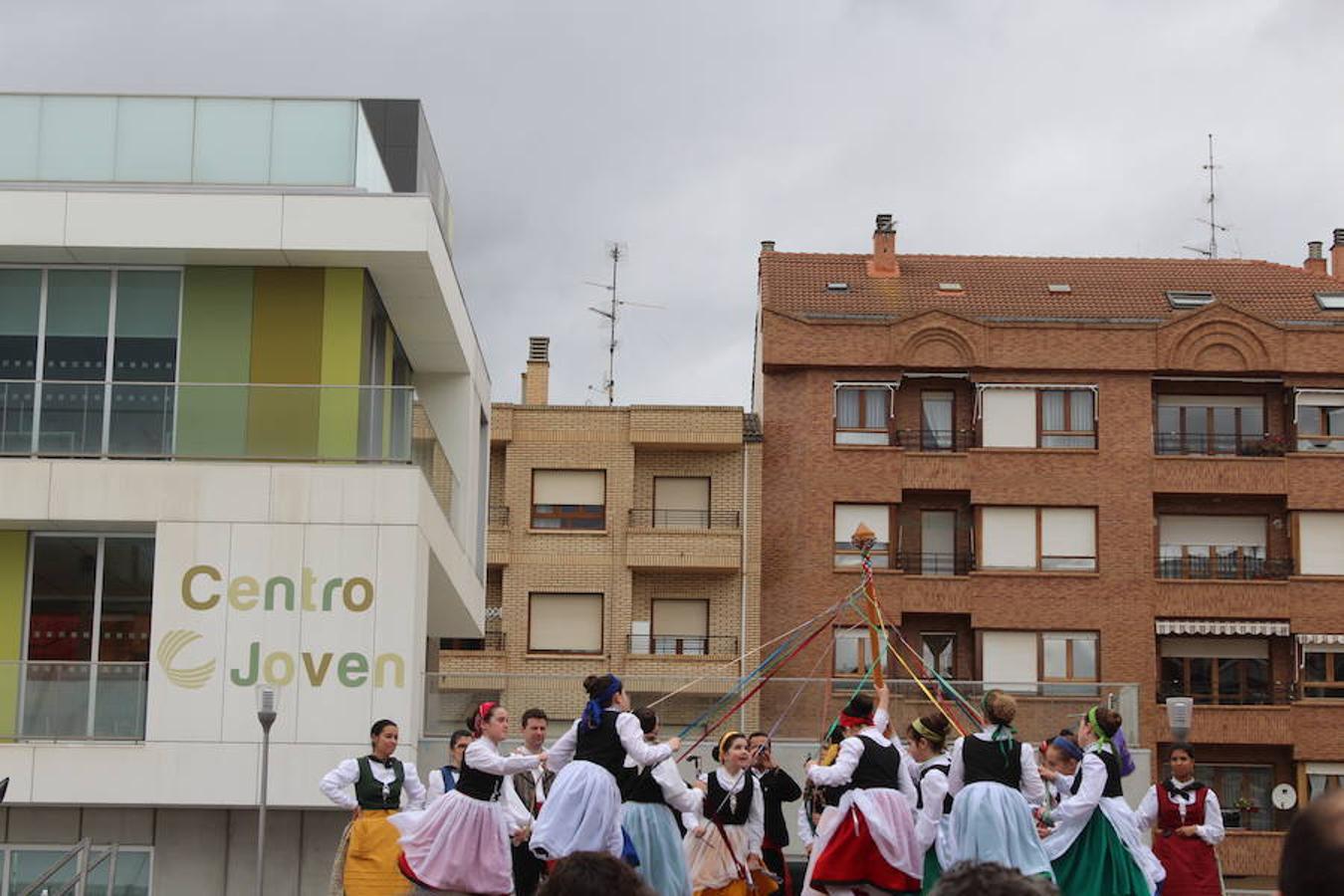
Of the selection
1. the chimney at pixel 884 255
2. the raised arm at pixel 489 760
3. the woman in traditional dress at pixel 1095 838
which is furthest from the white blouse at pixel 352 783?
the chimney at pixel 884 255

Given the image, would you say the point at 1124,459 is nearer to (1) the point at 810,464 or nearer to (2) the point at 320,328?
(1) the point at 810,464

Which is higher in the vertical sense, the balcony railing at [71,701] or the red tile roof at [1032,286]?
the red tile roof at [1032,286]

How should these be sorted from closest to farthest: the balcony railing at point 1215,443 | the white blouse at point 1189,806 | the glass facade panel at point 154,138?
the white blouse at point 1189,806 → the glass facade panel at point 154,138 → the balcony railing at point 1215,443

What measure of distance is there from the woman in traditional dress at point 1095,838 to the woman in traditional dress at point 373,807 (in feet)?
15.7

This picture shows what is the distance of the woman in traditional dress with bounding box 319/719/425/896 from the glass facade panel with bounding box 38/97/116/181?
37.4ft

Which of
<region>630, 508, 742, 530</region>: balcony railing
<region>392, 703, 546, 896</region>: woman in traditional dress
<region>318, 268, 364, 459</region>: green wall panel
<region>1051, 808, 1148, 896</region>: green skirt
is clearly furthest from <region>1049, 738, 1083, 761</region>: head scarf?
<region>630, 508, 742, 530</region>: balcony railing

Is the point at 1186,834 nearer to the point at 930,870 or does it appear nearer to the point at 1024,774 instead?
the point at 930,870

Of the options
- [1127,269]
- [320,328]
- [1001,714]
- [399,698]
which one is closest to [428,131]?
[320,328]

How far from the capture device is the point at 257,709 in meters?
21.7

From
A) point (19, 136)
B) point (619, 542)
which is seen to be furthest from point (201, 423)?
point (619, 542)

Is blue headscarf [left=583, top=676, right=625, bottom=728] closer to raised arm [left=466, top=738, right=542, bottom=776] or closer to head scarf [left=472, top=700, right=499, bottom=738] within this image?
raised arm [left=466, top=738, right=542, bottom=776]

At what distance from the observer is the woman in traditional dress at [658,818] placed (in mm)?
13953

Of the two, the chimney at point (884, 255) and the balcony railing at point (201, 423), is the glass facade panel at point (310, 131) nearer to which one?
the balcony railing at point (201, 423)

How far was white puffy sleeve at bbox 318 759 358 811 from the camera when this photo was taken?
1470 cm
